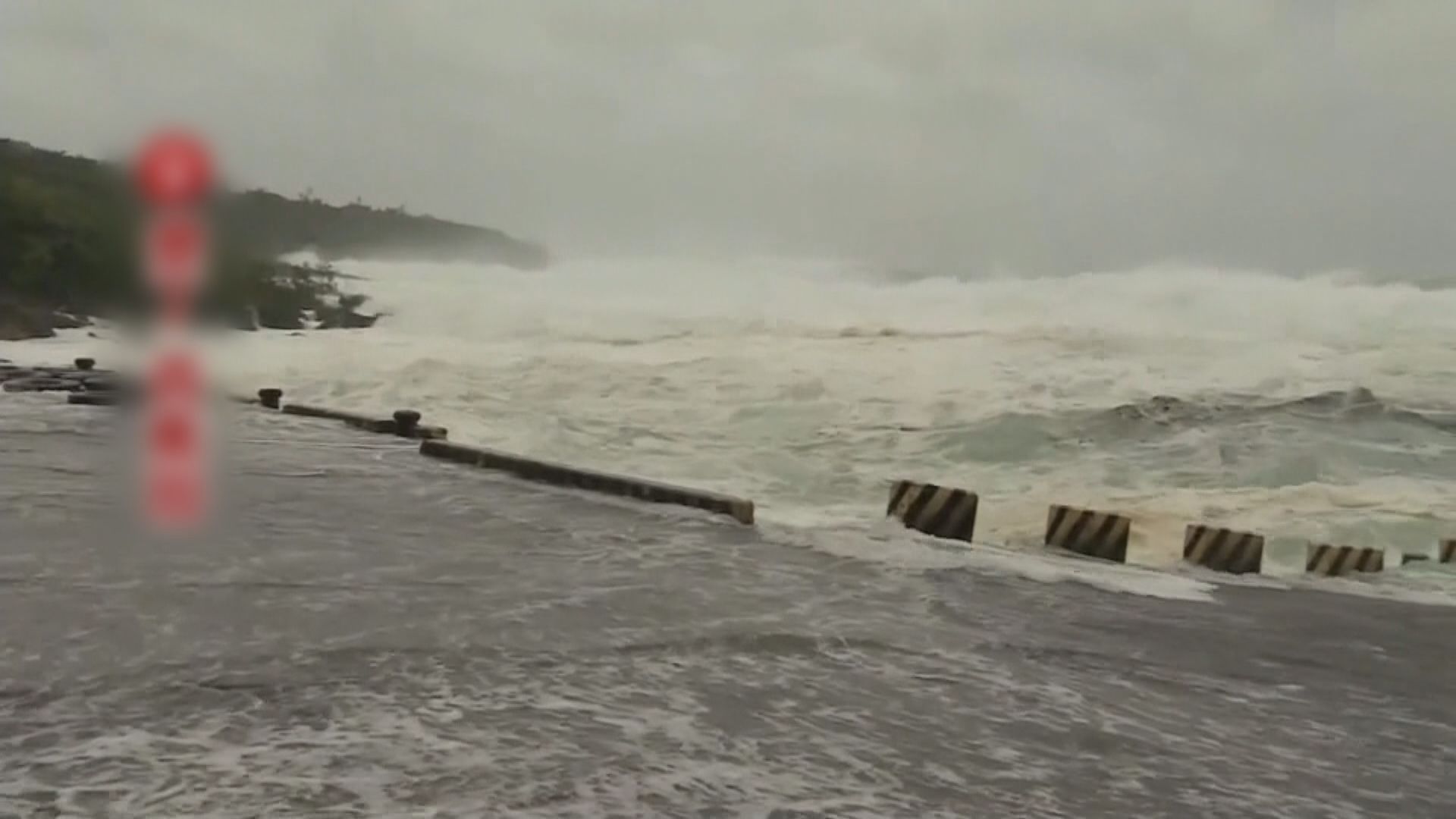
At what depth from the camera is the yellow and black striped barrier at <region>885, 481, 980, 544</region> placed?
7262 millimetres

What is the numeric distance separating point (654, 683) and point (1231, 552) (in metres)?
4.81

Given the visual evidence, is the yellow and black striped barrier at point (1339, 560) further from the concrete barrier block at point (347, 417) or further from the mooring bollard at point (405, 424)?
the concrete barrier block at point (347, 417)

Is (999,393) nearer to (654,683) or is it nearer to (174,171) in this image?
(654,683)

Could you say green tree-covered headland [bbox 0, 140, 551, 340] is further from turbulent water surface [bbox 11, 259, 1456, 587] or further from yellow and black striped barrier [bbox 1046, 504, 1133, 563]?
yellow and black striped barrier [bbox 1046, 504, 1133, 563]

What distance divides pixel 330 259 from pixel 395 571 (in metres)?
21.3

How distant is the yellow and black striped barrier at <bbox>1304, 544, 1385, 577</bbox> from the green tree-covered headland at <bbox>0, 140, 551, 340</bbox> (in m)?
6.25

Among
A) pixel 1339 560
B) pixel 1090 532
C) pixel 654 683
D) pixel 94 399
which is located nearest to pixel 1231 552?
pixel 1090 532

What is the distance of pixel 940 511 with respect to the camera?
24.1 ft

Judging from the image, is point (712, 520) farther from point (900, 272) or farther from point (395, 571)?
point (900, 272)

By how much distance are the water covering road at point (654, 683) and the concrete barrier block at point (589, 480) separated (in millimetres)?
766

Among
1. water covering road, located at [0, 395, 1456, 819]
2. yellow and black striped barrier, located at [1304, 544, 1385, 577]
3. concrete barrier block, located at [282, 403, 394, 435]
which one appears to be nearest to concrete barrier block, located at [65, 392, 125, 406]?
concrete barrier block, located at [282, 403, 394, 435]

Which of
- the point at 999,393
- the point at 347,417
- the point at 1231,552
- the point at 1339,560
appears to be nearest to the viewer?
the point at 1231,552

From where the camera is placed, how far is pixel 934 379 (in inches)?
735

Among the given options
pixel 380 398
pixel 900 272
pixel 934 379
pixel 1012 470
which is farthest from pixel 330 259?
pixel 900 272
